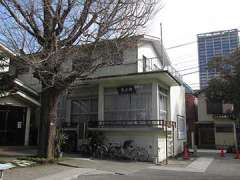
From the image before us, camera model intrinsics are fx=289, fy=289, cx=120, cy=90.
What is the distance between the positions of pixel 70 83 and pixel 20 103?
8.00 metres

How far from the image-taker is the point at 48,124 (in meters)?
14.0

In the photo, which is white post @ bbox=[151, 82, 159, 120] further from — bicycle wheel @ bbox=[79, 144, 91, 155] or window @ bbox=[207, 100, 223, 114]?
window @ bbox=[207, 100, 223, 114]

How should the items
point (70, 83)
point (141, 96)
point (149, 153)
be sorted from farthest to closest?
point (141, 96) < point (149, 153) < point (70, 83)

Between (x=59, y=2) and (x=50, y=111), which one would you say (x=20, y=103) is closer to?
(x=50, y=111)

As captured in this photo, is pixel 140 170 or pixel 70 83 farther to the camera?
pixel 70 83

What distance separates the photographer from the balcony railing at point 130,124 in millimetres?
16953

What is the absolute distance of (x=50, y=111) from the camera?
1412cm

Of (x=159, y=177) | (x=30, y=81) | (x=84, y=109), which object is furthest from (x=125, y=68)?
(x=159, y=177)

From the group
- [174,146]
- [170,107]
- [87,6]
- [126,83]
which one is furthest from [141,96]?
[87,6]

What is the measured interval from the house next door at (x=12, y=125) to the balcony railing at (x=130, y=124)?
5.26m

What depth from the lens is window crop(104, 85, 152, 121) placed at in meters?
17.8

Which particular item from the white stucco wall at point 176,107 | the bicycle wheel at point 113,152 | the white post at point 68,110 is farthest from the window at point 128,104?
the white stucco wall at point 176,107

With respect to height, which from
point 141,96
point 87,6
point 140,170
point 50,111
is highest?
point 87,6

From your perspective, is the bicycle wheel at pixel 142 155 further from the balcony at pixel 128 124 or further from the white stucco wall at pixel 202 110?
the white stucco wall at pixel 202 110
